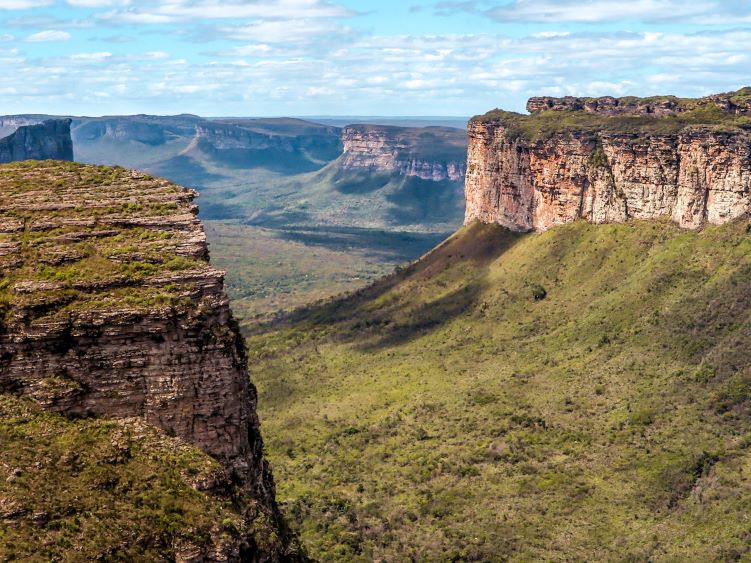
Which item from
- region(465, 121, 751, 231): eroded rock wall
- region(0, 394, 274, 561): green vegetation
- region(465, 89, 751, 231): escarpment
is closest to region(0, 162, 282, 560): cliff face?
region(0, 394, 274, 561): green vegetation

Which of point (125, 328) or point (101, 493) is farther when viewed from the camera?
point (125, 328)

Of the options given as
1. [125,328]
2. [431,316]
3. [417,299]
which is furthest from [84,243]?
[417,299]

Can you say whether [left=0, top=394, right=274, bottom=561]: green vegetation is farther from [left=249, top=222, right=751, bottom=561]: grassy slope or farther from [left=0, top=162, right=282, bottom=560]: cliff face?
[left=249, top=222, right=751, bottom=561]: grassy slope

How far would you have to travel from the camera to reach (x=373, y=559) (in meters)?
60.2

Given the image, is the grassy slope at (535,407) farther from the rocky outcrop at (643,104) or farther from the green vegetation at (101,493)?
the green vegetation at (101,493)

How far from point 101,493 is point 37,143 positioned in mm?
147366

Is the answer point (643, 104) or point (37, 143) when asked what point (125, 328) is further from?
point (37, 143)

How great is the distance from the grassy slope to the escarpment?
95.3 inches

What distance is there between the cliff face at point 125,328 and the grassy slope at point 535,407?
1199 inches

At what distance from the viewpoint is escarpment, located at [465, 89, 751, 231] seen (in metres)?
88.8

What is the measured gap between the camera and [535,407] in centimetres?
7869

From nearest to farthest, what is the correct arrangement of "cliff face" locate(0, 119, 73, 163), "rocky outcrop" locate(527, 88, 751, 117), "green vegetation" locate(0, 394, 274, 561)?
"green vegetation" locate(0, 394, 274, 561) → "rocky outcrop" locate(527, 88, 751, 117) → "cliff face" locate(0, 119, 73, 163)

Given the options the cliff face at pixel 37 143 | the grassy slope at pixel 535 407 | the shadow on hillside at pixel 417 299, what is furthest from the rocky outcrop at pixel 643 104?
the cliff face at pixel 37 143

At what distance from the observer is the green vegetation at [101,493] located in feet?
89.6
